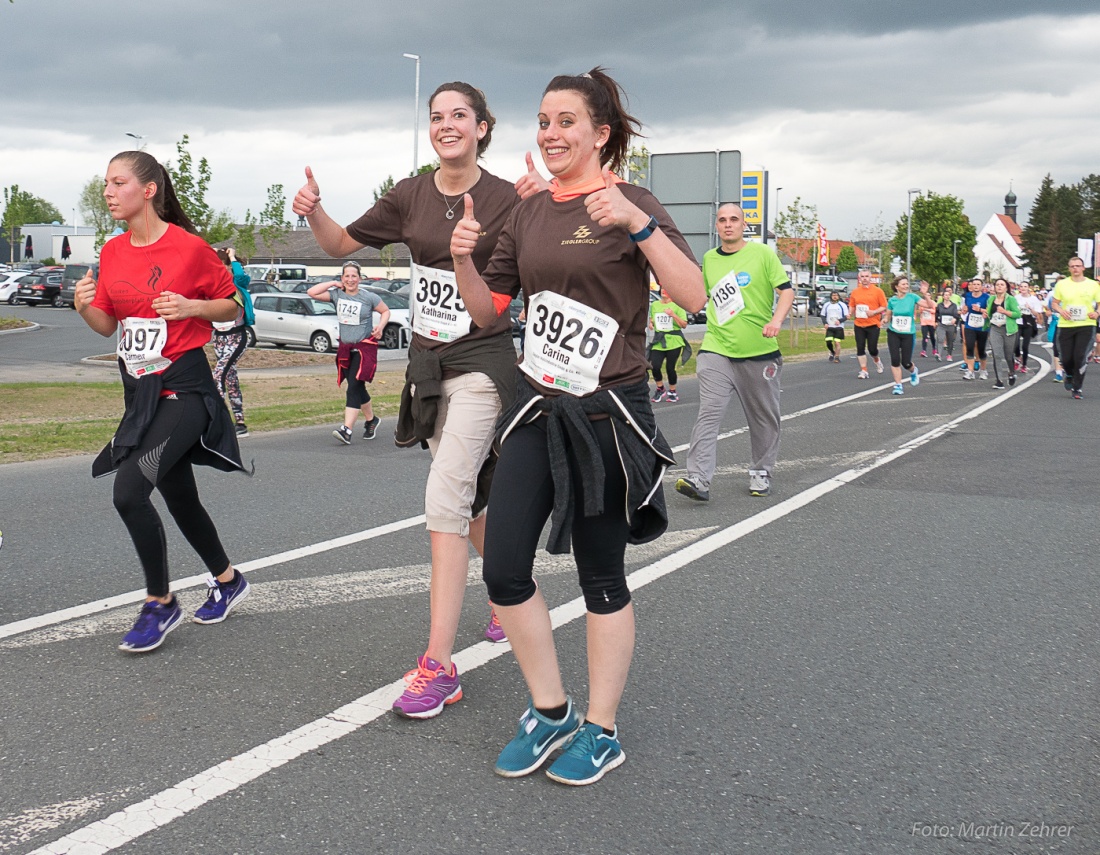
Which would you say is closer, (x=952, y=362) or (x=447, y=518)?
(x=447, y=518)

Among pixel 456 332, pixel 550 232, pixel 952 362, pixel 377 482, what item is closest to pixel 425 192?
pixel 456 332

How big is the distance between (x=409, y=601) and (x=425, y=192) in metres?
1.93

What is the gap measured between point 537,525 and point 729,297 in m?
5.34

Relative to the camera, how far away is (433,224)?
438 cm

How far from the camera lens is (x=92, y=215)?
124938mm

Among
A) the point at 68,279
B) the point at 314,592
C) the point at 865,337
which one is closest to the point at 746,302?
the point at 314,592

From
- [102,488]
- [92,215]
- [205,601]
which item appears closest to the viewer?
[205,601]

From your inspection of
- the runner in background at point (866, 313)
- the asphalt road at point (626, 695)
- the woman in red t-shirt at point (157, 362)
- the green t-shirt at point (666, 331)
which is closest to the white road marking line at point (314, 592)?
the asphalt road at point (626, 695)

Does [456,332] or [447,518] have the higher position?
[456,332]

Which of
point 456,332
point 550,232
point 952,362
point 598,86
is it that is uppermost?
point 598,86

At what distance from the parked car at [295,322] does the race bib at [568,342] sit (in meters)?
27.0

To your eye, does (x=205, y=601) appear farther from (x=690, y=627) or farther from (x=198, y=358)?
(x=690, y=627)

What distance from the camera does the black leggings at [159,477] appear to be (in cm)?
462

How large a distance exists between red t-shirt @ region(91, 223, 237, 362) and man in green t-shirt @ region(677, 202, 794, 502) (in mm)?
4306
